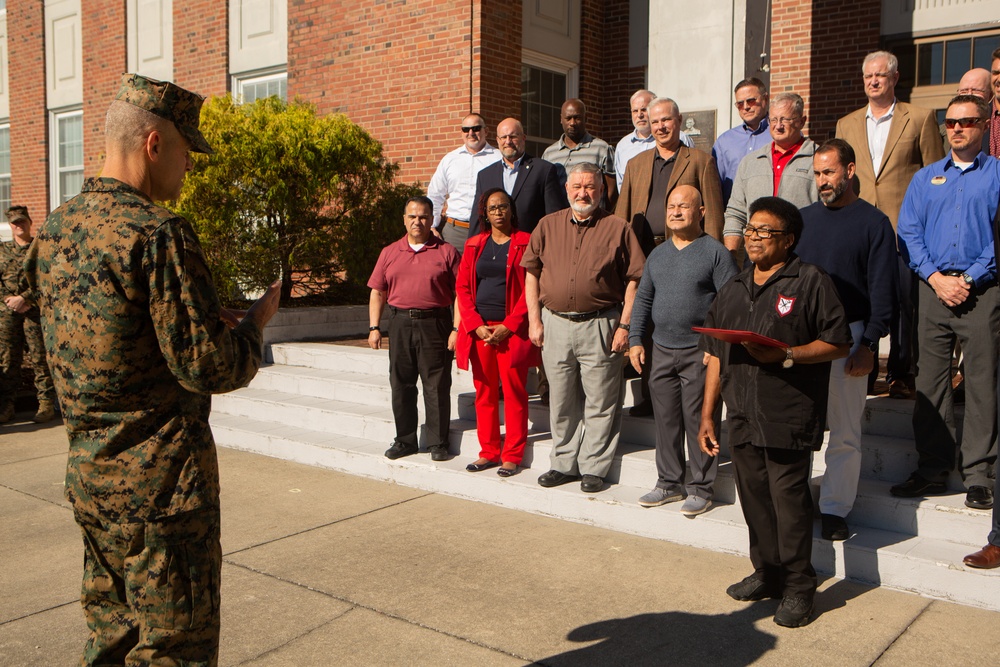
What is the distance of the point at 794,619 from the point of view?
4023 mm

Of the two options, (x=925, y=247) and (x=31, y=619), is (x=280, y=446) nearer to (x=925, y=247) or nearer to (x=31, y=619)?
(x=31, y=619)

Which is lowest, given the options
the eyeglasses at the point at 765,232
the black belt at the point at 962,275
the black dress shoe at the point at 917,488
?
the black dress shoe at the point at 917,488

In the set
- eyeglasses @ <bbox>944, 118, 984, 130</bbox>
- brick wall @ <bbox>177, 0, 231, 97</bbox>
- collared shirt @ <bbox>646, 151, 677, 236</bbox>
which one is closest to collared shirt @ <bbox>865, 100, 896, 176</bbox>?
eyeglasses @ <bbox>944, 118, 984, 130</bbox>

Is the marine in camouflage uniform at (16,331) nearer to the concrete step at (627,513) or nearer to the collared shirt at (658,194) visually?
the concrete step at (627,513)

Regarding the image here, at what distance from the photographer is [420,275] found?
259 inches

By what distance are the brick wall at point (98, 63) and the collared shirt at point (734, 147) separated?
12.8 metres

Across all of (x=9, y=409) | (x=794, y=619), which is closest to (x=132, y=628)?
(x=794, y=619)

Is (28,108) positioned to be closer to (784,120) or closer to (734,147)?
(734,147)

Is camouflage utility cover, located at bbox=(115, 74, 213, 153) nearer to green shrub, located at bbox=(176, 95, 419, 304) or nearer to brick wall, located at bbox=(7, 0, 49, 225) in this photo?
green shrub, located at bbox=(176, 95, 419, 304)

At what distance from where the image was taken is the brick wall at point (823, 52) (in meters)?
11.5

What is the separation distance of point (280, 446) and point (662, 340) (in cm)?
361

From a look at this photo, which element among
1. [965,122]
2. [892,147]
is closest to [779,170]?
[892,147]

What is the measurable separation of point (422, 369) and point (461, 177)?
2.30m

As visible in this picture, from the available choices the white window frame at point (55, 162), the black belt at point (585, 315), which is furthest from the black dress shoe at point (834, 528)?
the white window frame at point (55, 162)
